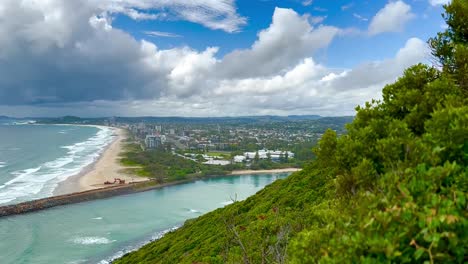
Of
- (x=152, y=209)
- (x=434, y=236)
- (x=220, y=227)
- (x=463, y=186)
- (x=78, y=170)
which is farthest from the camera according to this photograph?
(x=78, y=170)

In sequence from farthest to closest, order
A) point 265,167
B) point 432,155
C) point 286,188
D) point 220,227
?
point 265,167 → point 286,188 → point 220,227 → point 432,155

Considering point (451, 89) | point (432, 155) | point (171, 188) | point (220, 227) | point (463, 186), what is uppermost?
point (451, 89)

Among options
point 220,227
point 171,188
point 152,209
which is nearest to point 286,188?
point 220,227

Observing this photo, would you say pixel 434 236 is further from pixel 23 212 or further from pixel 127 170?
pixel 127 170

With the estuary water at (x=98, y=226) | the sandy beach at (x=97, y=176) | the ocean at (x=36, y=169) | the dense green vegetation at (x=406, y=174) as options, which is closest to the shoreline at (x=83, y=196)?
the estuary water at (x=98, y=226)

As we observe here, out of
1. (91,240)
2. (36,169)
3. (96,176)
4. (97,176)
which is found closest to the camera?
(91,240)

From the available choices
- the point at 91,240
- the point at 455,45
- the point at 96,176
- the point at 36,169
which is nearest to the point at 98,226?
the point at 91,240

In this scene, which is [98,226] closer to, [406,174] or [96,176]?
[96,176]
